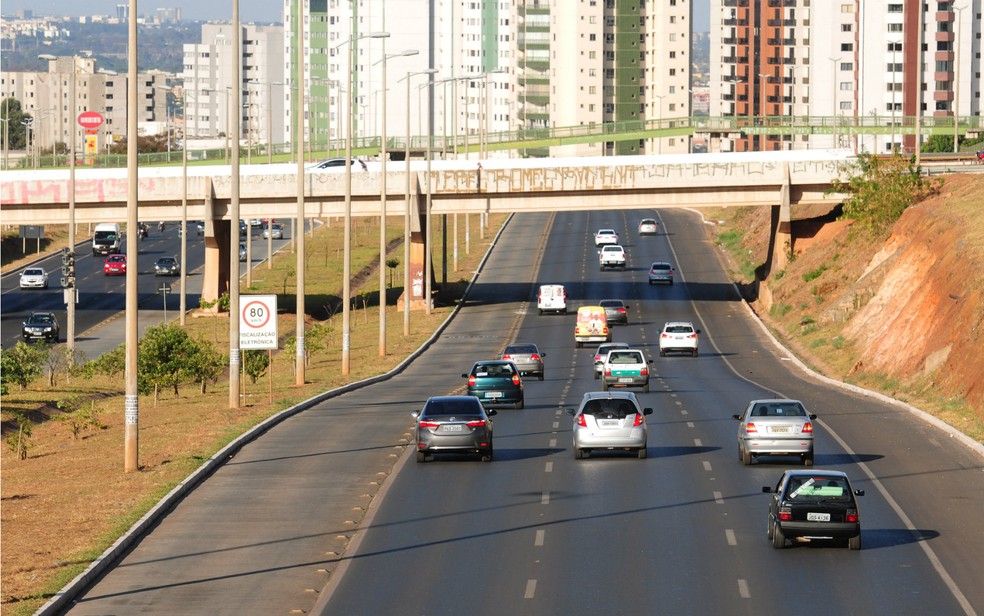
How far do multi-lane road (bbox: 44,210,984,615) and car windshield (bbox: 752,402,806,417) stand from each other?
122 cm

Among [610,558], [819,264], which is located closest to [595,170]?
[819,264]

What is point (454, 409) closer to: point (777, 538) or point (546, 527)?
point (546, 527)

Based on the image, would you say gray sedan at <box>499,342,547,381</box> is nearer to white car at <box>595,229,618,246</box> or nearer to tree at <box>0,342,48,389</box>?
tree at <box>0,342,48,389</box>

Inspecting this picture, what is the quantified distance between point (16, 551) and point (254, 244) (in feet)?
394

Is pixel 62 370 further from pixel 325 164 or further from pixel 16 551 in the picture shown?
pixel 16 551

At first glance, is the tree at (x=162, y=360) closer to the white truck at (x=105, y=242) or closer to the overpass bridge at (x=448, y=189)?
the overpass bridge at (x=448, y=189)

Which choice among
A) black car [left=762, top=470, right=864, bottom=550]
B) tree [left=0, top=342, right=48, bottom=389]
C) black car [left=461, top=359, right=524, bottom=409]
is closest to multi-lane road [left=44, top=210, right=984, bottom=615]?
black car [left=762, top=470, right=864, bottom=550]

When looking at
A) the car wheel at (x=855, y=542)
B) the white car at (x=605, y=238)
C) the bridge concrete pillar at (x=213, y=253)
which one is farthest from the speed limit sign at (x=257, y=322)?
the white car at (x=605, y=238)

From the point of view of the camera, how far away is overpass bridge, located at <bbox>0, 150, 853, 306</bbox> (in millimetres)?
93938

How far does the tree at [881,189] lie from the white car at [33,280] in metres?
52.8

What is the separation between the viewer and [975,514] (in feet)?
98.7

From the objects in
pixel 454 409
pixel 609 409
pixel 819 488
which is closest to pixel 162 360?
pixel 454 409

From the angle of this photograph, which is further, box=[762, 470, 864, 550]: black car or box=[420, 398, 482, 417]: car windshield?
box=[420, 398, 482, 417]: car windshield

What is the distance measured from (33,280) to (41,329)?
27.8 metres
